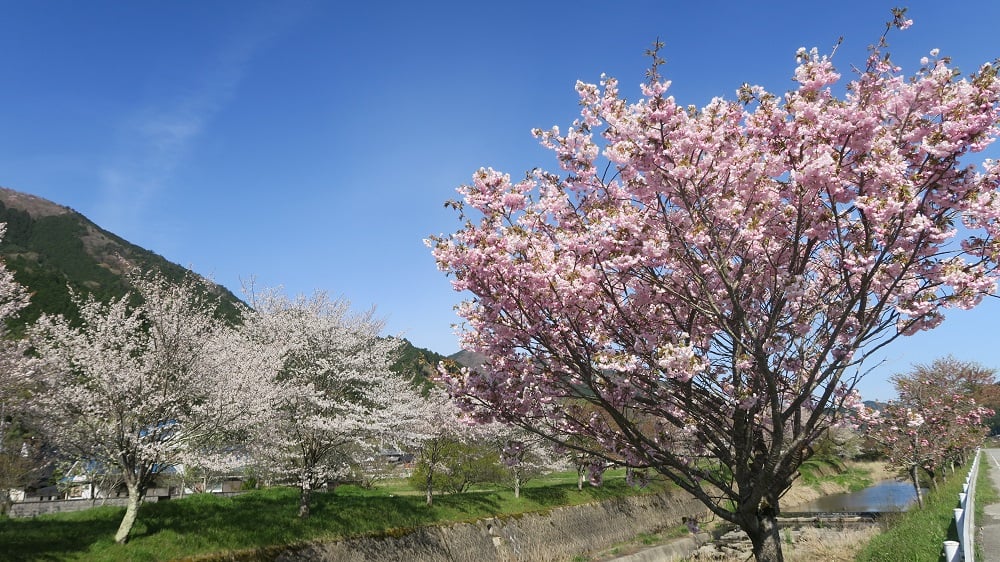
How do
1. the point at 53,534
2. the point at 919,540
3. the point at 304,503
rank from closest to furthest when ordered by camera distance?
the point at 53,534 < the point at 919,540 < the point at 304,503

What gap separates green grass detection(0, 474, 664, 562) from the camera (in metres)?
12.2

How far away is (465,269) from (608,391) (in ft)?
9.35

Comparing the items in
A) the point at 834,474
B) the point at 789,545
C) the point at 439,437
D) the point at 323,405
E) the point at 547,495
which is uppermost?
the point at 323,405

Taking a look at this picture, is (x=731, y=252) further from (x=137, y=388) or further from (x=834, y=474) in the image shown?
(x=834, y=474)

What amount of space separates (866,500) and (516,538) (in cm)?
3228

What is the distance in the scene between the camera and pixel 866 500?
1582 inches

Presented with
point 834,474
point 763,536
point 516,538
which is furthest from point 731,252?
point 834,474

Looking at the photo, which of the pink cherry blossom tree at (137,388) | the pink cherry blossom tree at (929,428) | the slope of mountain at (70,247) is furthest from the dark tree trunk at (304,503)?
the slope of mountain at (70,247)

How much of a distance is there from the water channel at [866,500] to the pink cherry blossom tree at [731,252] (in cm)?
3556

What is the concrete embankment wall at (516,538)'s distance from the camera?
53.7 ft

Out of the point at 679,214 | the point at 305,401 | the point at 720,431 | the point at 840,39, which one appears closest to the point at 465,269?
the point at 679,214

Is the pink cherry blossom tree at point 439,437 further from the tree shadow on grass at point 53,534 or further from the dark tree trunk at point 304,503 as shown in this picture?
the tree shadow on grass at point 53,534

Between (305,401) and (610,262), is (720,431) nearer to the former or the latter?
(610,262)

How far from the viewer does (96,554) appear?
39.7 ft
